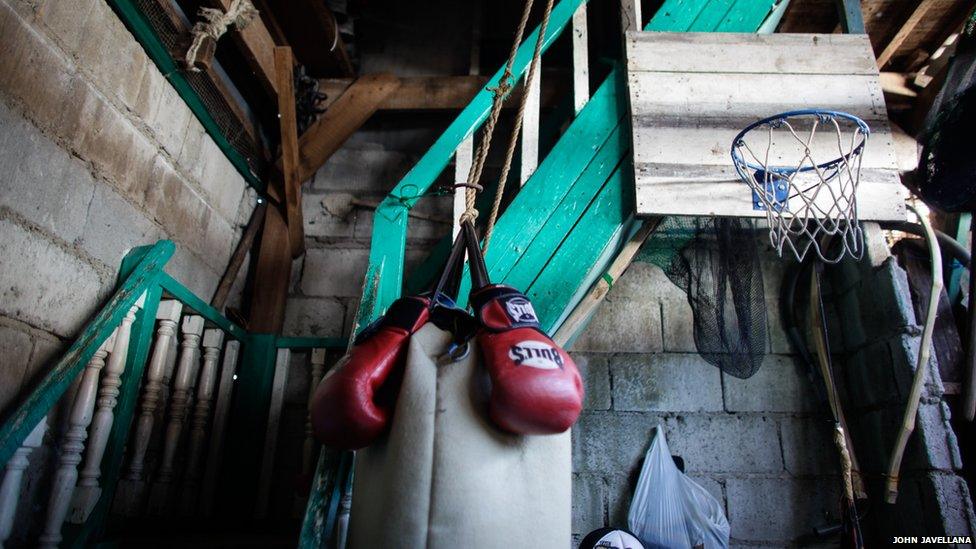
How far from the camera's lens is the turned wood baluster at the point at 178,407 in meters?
1.95

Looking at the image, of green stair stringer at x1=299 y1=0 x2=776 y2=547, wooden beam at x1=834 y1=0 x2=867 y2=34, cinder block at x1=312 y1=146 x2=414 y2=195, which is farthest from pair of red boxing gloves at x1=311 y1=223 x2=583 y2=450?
wooden beam at x1=834 y1=0 x2=867 y2=34

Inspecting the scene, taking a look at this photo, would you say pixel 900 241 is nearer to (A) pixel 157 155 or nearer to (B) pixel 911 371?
(B) pixel 911 371

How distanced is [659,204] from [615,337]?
0.89 meters

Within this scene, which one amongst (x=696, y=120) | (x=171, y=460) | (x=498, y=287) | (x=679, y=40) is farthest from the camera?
(x=679, y=40)

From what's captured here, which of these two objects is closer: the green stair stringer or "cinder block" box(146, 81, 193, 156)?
the green stair stringer

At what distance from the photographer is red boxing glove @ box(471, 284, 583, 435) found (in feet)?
3.17

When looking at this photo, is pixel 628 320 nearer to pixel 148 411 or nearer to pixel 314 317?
pixel 314 317

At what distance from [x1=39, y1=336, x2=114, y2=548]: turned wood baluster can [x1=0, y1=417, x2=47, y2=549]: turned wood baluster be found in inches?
3.1

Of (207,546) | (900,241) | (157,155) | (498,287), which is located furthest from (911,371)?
(157,155)

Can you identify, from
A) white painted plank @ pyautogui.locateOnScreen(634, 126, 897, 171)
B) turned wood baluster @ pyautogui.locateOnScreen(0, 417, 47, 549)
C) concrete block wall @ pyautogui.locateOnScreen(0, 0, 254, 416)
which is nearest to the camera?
turned wood baluster @ pyautogui.locateOnScreen(0, 417, 47, 549)

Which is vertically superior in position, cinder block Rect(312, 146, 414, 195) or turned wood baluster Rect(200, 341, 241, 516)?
cinder block Rect(312, 146, 414, 195)

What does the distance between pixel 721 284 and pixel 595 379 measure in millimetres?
753

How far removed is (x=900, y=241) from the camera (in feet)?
9.79

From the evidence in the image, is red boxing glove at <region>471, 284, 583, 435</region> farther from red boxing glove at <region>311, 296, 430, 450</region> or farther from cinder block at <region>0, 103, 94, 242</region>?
cinder block at <region>0, 103, 94, 242</region>
